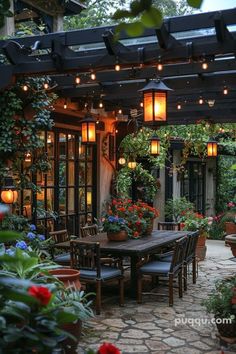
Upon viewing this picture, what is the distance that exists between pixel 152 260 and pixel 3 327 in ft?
17.8

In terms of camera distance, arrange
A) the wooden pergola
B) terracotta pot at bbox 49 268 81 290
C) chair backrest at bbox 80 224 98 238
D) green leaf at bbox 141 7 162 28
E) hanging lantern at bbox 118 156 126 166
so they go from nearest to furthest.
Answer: green leaf at bbox 141 7 162 28 → terracotta pot at bbox 49 268 81 290 → the wooden pergola → chair backrest at bbox 80 224 98 238 → hanging lantern at bbox 118 156 126 166

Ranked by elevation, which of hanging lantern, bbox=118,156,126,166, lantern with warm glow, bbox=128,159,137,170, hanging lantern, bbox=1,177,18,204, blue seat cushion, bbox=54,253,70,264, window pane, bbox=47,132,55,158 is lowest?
blue seat cushion, bbox=54,253,70,264

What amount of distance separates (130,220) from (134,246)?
1001mm

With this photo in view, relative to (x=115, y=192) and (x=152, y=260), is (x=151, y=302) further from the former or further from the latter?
(x=115, y=192)

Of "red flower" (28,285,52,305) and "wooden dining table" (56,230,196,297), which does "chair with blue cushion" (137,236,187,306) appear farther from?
"red flower" (28,285,52,305)

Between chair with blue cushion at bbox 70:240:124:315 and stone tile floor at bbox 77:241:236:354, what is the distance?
1.06 feet

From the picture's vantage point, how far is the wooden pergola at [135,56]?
15.6 ft

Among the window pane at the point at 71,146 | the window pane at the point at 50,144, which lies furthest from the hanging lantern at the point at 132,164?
the window pane at the point at 50,144

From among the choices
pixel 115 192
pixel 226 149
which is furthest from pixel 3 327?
pixel 226 149

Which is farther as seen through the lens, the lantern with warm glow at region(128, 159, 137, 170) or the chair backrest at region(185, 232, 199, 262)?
the lantern with warm glow at region(128, 159, 137, 170)

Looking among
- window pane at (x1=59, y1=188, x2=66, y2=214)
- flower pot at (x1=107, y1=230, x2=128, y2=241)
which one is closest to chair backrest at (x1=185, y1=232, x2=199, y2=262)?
flower pot at (x1=107, y1=230, x2=128, y2=241)

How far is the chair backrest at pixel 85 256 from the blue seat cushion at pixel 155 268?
72 cm

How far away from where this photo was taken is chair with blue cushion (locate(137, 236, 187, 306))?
5922 mm

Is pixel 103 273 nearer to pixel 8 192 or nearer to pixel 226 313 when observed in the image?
pixel 8 192
